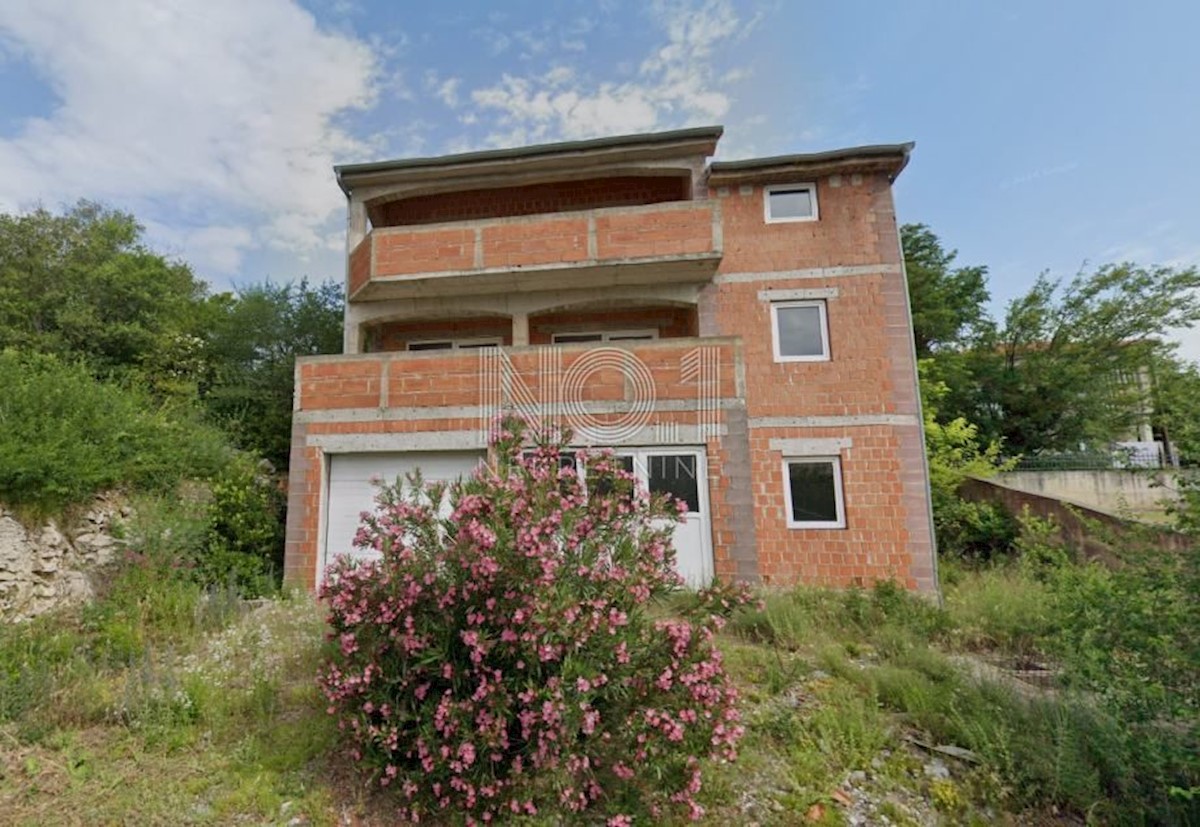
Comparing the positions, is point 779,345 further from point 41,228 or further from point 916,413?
point 41,228

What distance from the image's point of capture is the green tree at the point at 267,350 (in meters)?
13.2

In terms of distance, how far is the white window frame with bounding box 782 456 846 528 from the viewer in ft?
32.3

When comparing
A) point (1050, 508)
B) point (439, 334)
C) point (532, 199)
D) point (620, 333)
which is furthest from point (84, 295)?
point (1050, 508)

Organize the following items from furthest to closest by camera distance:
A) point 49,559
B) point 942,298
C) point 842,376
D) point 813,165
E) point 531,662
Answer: point 942,298, point 813,165, point 842,376, point 49,559, point 531,662

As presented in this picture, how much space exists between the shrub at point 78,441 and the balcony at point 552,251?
456cm

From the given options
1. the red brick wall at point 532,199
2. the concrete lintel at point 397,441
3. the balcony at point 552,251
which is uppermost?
the red brick wall at point 532,199

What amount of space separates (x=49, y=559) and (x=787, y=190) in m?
14.2

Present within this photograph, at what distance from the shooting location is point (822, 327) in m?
10.9

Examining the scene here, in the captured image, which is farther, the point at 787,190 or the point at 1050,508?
the point at 1050,508

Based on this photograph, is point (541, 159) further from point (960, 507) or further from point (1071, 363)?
point (1071, 363)

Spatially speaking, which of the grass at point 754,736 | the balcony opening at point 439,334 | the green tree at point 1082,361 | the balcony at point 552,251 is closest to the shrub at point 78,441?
the grass at point 754,736

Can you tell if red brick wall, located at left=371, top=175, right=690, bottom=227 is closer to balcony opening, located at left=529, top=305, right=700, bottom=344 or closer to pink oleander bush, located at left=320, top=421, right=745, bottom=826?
balcony opening, located at left=529, top=305, right=700, bottom=344

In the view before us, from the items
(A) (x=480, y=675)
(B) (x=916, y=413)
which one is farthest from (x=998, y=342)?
(A) (x=480, y=675)

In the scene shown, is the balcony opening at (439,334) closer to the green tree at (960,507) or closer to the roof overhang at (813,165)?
the roof overhang at (813,165)
